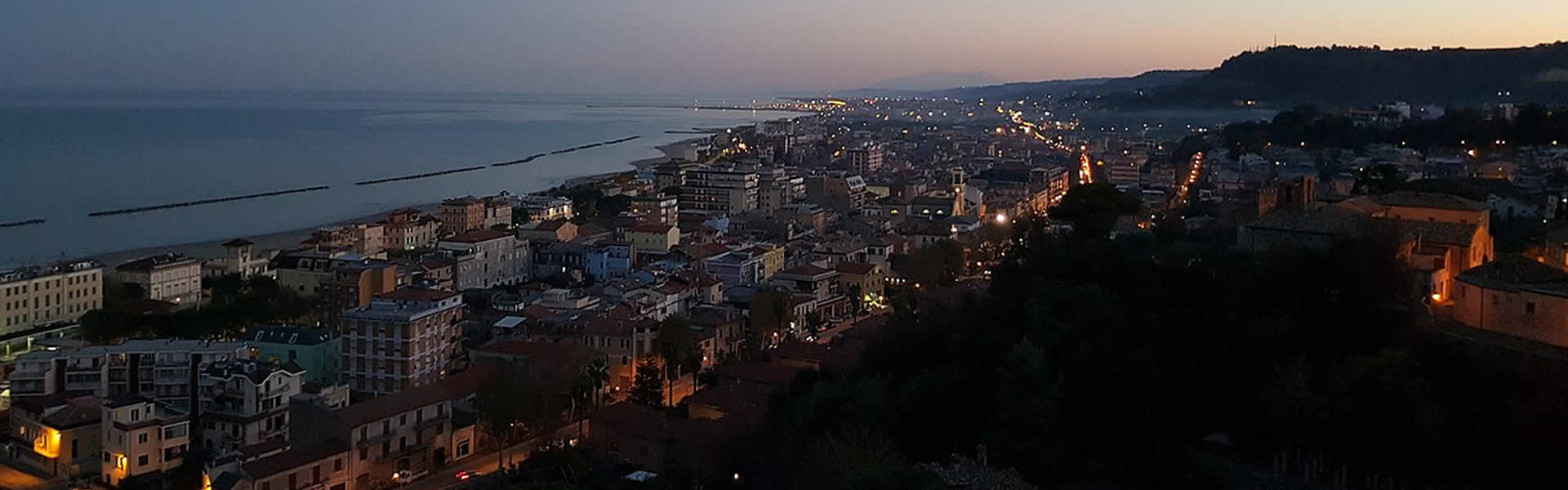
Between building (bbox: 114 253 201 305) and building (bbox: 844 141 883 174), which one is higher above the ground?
building (bbox: 844 141 883 174)

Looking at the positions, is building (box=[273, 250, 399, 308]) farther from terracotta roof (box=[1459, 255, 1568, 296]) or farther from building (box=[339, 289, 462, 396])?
terracotta roof (box=[1459, 255, 1568, 296])

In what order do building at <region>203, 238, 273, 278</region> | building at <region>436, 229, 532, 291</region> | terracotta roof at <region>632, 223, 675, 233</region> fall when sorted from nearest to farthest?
building at <region>436, 229, 532, 291</region>, building at <region>203, 238, 273, 278</region>, terracotta roof at <region>632, 223, 675, 233</region>

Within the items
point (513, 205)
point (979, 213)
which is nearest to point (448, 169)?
point (513, 205)

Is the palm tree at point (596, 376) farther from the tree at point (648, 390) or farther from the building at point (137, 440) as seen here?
the building at point (137, 440)

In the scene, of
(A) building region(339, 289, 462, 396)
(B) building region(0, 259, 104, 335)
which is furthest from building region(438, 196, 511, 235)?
(A) building region(339, 289, 462, 396)

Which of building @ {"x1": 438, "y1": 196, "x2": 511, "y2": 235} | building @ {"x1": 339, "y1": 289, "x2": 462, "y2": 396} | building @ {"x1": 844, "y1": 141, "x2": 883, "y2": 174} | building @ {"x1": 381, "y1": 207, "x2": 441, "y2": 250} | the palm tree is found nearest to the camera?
the palm tree

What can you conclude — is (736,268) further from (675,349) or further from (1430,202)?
(1430,202)

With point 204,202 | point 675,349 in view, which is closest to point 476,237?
point 675,349
